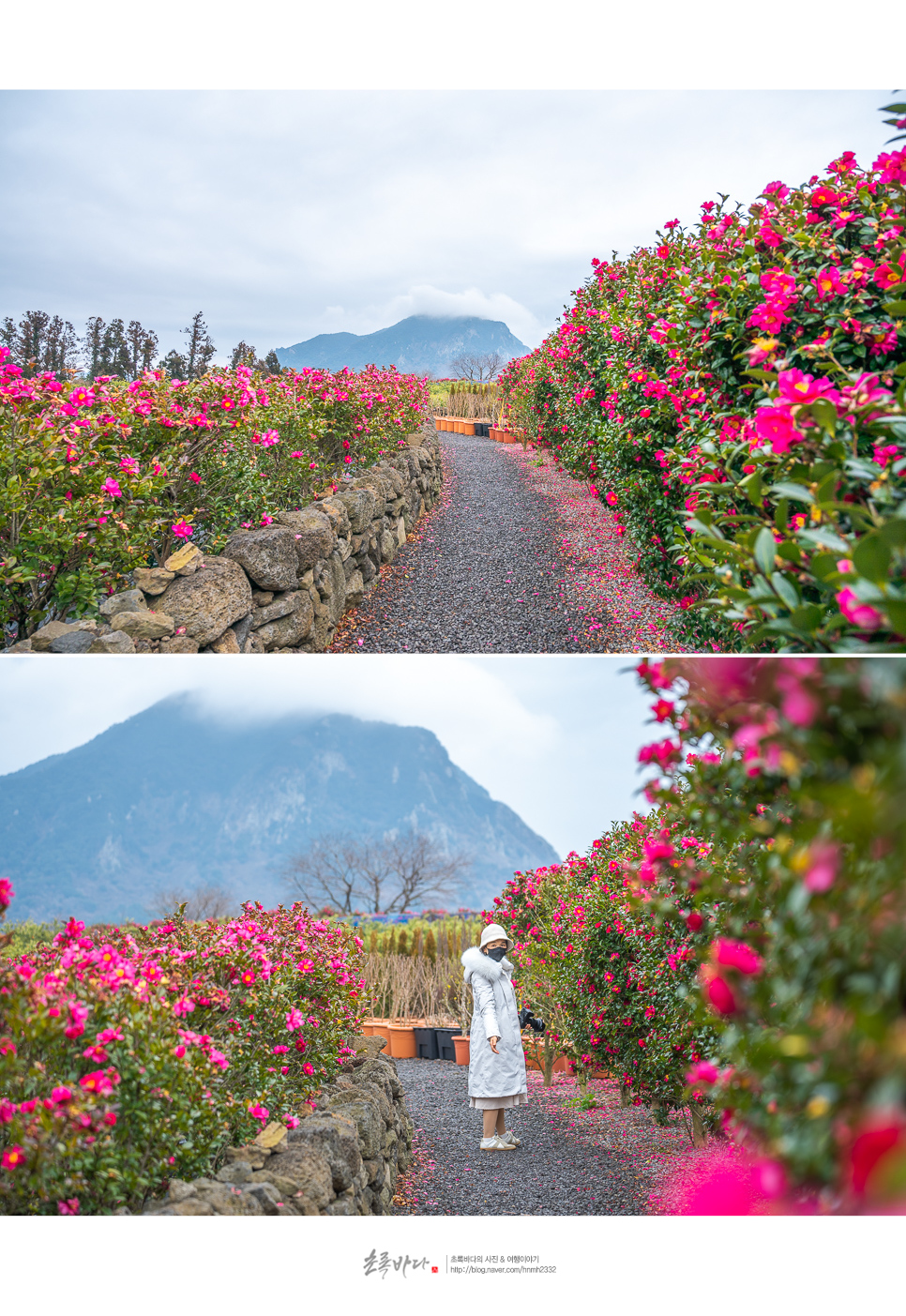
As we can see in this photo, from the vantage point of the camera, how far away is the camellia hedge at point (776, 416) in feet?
3.35

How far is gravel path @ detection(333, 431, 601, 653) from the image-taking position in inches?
126

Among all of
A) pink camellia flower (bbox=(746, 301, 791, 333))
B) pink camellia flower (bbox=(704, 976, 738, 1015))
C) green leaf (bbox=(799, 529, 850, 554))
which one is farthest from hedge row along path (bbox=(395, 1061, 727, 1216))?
pink camellia flower (bbox=(746, 301, 791, 333))

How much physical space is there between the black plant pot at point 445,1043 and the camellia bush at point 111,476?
3.30m

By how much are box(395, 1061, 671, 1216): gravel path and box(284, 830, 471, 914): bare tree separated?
1.90 m

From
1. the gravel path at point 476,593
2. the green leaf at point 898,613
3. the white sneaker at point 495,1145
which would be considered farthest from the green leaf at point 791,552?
the white sneaker at point 495,1145

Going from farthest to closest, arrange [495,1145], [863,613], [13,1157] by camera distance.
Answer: [495,1145] → [13,1157] → [863,613]

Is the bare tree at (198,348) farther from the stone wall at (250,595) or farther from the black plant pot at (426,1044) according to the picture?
the black plant pot at (426,1044)

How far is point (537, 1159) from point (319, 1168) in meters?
0.68

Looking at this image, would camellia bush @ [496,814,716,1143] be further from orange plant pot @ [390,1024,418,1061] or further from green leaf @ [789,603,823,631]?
green leaf @ [789,603,823,631]

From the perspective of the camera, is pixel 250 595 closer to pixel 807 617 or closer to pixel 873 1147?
pixel 807 617

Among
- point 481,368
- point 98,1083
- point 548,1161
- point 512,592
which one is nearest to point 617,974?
point 548,1161

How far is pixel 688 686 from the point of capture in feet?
3.76

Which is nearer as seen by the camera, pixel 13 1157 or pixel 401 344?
pixel 13 1157

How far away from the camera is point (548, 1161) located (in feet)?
7.11
